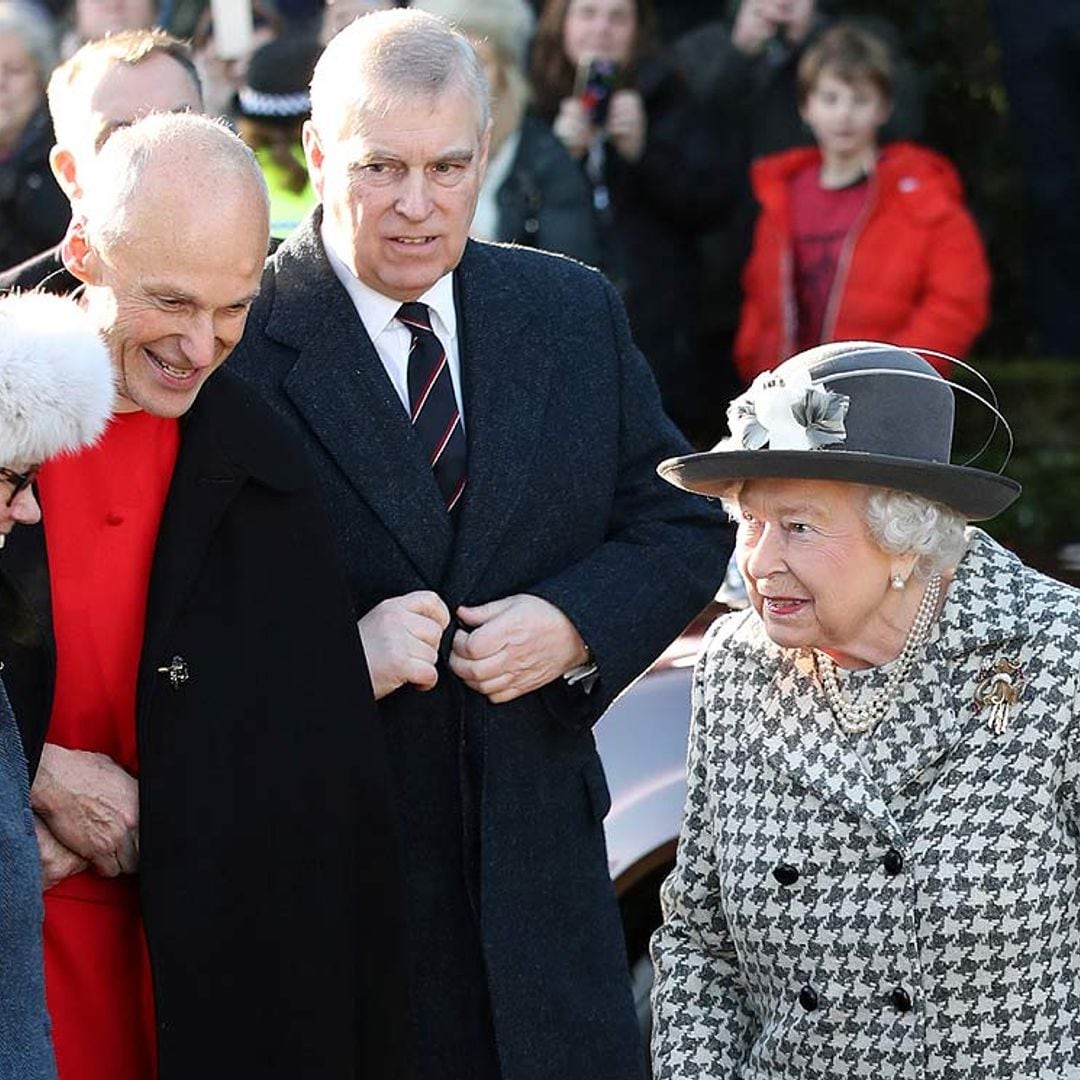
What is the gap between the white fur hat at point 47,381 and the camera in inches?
112

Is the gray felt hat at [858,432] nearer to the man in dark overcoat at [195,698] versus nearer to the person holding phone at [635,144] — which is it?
the man in dark overcoat at [195,698]

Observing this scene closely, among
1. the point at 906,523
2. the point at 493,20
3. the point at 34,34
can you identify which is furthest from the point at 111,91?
the point at 34,34

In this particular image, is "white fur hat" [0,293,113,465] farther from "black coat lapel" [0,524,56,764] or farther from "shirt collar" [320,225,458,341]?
"shirt collar" [320,225,458,341]

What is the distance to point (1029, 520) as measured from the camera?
780 cm

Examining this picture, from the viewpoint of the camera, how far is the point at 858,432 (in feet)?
10.9

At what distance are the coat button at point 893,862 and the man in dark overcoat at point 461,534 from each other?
0.61 m

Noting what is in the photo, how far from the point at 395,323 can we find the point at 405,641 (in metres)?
0.56

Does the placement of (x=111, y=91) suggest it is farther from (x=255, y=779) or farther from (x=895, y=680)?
(x=895, y=680)

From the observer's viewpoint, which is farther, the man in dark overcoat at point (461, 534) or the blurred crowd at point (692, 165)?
the blurred crowd at point (692, 165)

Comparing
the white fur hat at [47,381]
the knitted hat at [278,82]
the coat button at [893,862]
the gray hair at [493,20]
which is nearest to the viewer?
the white fur hat at [47,381]

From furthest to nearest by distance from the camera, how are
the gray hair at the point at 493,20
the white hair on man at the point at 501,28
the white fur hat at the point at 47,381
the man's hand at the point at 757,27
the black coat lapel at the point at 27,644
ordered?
1. the man's hand at the point at 757,27
2. the gray hair at the point at 493,20
3. the white hair on man at the point at 501,28
4. the black coat lapel at the point at 27,644
5. the white fur hat at the point at 47,381

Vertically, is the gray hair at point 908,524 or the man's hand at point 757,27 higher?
the man's hand at point 757,27

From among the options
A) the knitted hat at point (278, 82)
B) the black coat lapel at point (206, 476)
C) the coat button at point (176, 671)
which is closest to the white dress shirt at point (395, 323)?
the black coat lapel at point (206, 476)

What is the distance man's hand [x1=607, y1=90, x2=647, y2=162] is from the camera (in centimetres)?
727
